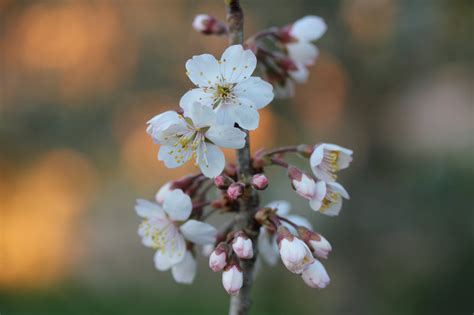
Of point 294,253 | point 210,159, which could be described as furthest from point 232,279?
point 210,159

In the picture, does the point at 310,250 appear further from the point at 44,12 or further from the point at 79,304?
the point at 44,12

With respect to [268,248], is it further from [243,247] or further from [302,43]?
[302,43]

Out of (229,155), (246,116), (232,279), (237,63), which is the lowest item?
(229,155)

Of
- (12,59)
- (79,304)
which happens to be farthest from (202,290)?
(12,59)

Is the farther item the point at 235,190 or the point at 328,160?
the point at 328,160

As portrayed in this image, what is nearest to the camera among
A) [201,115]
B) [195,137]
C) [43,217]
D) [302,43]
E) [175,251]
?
[201,115]

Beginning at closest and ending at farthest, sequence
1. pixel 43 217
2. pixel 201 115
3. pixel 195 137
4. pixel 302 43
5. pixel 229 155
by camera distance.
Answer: pixel 201 115
pixel 195 137
pixel 302 43
pixel 229 155
pixel 43 217

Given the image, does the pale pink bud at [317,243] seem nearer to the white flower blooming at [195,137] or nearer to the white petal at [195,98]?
the white flower blooming at [195,137]
